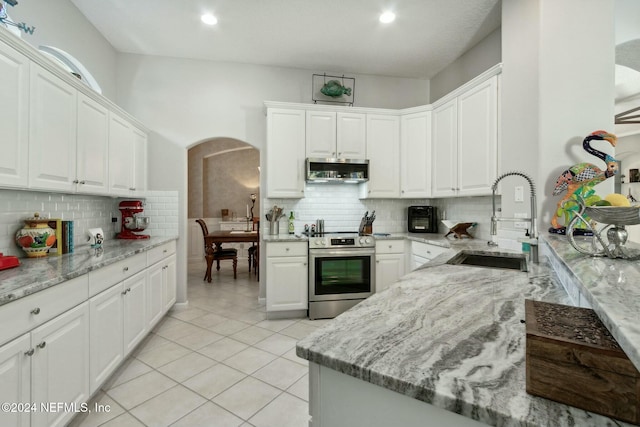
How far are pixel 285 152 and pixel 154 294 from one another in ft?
6.67

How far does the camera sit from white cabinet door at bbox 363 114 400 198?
378cm

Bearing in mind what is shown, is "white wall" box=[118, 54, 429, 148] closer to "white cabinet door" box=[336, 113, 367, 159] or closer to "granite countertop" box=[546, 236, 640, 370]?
"white cabinet door" box=[336, 113, 367, 159]

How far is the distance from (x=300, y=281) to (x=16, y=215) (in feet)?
7.92

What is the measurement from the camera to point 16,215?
202 cm

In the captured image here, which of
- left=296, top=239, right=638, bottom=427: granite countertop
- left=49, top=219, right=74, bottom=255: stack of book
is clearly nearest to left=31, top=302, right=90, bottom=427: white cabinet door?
left=49, top=219, right=74, bottom=255: stack of book

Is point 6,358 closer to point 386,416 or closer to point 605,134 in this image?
point 386,416

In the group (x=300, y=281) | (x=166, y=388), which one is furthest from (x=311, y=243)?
(x=166, y=388)

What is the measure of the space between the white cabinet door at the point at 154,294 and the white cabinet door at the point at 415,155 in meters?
2.90

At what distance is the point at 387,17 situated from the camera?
289 centimetres

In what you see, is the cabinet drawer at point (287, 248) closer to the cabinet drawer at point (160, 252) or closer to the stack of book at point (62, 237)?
the cabinet drawer at point (160, 252)

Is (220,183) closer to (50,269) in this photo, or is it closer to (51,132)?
(51,132)

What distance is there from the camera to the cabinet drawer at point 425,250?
302 cm

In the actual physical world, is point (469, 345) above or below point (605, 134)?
below

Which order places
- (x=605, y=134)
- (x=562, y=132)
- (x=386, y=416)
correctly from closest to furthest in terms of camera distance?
(x=386, y=416), (x=605, y=134), (x=562, y=132)
